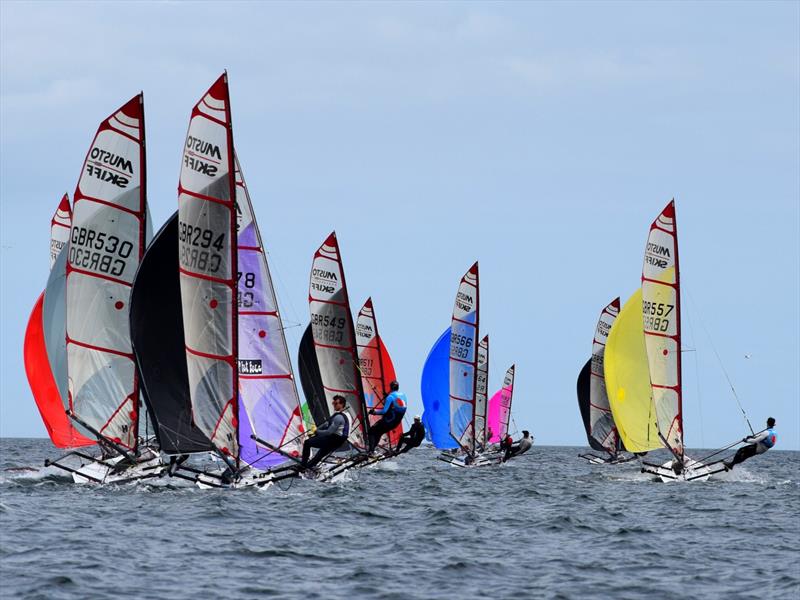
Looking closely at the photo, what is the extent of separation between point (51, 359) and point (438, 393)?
68.1 ft

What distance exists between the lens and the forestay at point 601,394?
50469 millimetres

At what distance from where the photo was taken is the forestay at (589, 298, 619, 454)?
50469 mm

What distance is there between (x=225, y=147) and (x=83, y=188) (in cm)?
423

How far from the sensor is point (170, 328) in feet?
75.2

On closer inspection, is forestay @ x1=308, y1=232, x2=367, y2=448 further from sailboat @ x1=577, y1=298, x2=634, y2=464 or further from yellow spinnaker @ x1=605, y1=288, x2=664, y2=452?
sailboat @ x1=577, y1=298, x2=634, y2=464

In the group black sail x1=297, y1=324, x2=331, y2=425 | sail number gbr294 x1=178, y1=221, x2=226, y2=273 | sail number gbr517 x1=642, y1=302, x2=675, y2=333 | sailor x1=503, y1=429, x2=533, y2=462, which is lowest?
sailor x1=503, y1=429, x2=533, y2=462

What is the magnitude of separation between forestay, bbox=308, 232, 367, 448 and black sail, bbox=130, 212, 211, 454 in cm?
1167

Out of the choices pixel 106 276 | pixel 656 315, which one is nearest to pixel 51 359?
pixel 106 276

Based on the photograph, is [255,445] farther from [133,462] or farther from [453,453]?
[453,453]

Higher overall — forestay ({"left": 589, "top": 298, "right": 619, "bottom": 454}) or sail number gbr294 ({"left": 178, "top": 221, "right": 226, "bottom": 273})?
sail number gbr294 ({"left": 178, "top": 221, "right": 226, "bottom": 273})

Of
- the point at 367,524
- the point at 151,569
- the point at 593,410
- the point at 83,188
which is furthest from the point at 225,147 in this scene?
the point at 593,410

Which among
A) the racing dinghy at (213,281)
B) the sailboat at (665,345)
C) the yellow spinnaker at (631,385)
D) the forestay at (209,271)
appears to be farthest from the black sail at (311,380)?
the forestay at (209,271)

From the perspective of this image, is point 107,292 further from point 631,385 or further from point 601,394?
point 601,394

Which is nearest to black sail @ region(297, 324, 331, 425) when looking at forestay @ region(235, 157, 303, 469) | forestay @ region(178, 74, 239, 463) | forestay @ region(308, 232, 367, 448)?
forestay @ region(308, 232, 367, 448)
